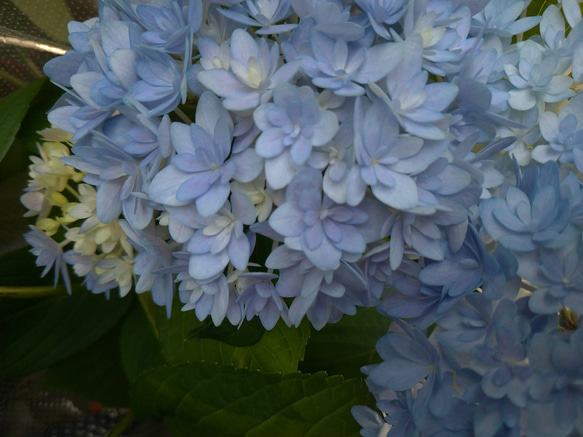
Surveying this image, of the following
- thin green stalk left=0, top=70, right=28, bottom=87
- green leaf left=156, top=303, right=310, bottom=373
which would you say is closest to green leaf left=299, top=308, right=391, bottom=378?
green leaf left=156, top=303, right=310, bottom=373

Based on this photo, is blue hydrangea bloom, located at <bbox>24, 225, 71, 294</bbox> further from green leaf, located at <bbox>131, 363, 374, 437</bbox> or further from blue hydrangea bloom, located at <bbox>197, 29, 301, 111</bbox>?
blue hydrangea bloom, located at <bbox>197, 29, 301, 111</bbox>

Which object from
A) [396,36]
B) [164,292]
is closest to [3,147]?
[164,292]

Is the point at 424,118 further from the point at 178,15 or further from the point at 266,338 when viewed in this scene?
the point at 266,338

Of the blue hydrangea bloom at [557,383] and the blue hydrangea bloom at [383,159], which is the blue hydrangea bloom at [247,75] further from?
the blue hydrangea bloom at [557,383]

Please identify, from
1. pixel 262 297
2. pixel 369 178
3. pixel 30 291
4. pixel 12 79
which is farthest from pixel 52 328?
pixel 369 178

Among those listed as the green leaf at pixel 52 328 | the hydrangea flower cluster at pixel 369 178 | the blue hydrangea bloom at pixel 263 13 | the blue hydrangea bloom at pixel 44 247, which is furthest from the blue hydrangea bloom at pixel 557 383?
the green leaf at pixel 52 328

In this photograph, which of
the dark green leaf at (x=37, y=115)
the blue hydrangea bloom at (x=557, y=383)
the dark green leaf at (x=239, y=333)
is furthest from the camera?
the dark green leaf at (x=37, y=115)
